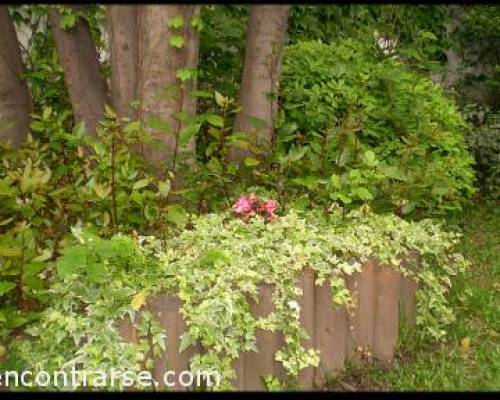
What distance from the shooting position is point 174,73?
4.83 m

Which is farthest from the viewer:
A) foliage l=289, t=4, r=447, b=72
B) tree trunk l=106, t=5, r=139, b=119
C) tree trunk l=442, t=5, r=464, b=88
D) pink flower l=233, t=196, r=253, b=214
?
tree trunk l=442, t=5, r=464, b=88

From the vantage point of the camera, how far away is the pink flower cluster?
4.20m

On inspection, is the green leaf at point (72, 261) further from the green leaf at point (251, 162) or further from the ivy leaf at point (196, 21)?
the ivy leaf at point (196, 21)

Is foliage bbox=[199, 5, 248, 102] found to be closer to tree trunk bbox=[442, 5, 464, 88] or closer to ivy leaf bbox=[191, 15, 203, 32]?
ivy leaf bbox=[191, 15, 203, 32]

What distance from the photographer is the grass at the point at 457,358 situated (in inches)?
156

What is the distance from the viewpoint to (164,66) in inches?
189

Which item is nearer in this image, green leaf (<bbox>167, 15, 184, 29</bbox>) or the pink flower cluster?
the pink flower cluster

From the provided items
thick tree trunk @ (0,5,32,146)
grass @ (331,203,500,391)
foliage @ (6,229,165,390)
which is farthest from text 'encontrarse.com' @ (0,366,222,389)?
thick tree trunk @ (0,5,32,146)

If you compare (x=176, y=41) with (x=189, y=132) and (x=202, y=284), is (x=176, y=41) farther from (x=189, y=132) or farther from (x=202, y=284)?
(x=202, y=284)

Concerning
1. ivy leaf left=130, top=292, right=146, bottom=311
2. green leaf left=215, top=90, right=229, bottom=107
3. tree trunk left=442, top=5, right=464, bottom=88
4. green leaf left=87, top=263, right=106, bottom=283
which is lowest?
ivy leaf left=130, top=292, right=146, bottom=311

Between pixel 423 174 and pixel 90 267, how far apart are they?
2.40 meters

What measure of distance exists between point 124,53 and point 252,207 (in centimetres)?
158

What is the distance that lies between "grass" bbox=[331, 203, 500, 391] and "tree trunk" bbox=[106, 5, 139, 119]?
243 cm

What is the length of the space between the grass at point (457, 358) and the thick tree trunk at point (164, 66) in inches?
72.7
